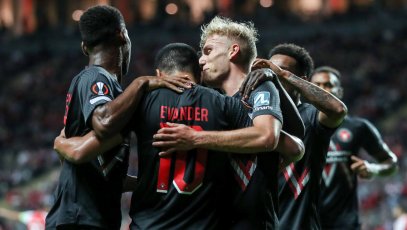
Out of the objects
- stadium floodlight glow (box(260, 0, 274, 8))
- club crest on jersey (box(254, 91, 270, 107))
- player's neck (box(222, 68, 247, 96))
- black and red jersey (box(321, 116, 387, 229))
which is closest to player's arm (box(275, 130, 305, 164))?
club crest on jersey (box(254, 91, 270, 107))

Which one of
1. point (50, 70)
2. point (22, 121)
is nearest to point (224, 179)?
point (22, 121)

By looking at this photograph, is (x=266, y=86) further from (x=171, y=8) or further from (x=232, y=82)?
(x=171, y=8)

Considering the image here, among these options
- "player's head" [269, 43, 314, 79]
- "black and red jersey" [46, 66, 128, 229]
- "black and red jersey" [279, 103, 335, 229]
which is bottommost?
"black and red jersey" [279, 103, 335, 229]

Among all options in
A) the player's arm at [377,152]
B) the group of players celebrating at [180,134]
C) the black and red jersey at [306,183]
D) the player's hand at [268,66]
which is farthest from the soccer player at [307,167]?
the player's arm at [377,152]

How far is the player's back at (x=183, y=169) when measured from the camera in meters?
4.25

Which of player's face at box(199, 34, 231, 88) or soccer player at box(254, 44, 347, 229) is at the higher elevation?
player's face at box(199, 34, 231, 88)

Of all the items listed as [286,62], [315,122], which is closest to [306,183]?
[315,122]

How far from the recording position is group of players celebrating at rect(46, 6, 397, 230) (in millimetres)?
4250

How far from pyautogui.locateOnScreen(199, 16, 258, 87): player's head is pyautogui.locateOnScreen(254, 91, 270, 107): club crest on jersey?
1.26 feet

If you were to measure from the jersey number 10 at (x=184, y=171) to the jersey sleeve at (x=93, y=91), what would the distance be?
41 centimetres

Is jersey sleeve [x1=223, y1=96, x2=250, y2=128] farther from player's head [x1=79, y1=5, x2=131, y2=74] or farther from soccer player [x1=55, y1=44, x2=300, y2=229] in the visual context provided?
player's head [x1=79, y1=5, x2=131, y2=74]

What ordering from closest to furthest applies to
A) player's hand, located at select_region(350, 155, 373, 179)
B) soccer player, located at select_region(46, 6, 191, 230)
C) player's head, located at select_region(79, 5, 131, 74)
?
soccer player, located at select_region(46, 6, 191, 230) < player's head, located at select_region(79, 5, 131, 74) < player's hand, located at select_region(350, 155, 373, 179)

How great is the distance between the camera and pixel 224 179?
4.37 m

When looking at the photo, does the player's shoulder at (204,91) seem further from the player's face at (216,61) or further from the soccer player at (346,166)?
the soccer player at (346,166)
